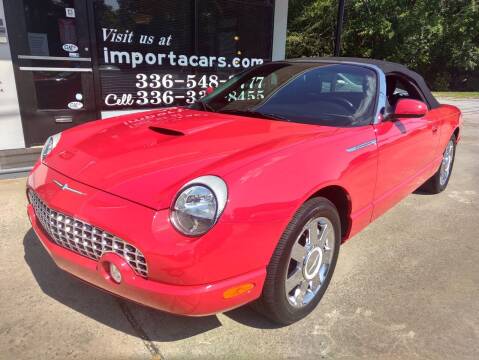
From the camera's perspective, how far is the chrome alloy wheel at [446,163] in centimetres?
477

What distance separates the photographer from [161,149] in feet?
7.68

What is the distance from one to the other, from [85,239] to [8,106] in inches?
158

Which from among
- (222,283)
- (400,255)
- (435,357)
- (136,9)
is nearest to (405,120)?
(400,255)

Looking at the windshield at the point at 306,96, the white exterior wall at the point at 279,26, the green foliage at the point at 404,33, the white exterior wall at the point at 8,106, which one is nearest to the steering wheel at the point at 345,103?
the windshield at the point at 306,96

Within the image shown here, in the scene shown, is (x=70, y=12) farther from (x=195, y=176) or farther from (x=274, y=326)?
(x=274, y=326)

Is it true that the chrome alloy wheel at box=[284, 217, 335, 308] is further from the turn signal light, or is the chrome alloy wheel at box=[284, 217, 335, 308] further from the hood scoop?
the hood scoop

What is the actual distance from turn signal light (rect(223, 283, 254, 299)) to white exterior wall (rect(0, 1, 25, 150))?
14.8 feet

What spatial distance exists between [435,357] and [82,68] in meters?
5.23

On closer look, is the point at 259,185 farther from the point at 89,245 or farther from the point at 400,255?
the point at 400,255

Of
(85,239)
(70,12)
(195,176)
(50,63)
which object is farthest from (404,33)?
(85,239)

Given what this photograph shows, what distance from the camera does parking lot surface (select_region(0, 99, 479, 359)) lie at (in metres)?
2.17

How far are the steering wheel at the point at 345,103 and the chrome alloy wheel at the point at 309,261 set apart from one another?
0.96m

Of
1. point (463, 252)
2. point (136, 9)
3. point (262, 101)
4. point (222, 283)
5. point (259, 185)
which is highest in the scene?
point (136, 9)

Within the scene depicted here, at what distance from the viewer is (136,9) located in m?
5.84
